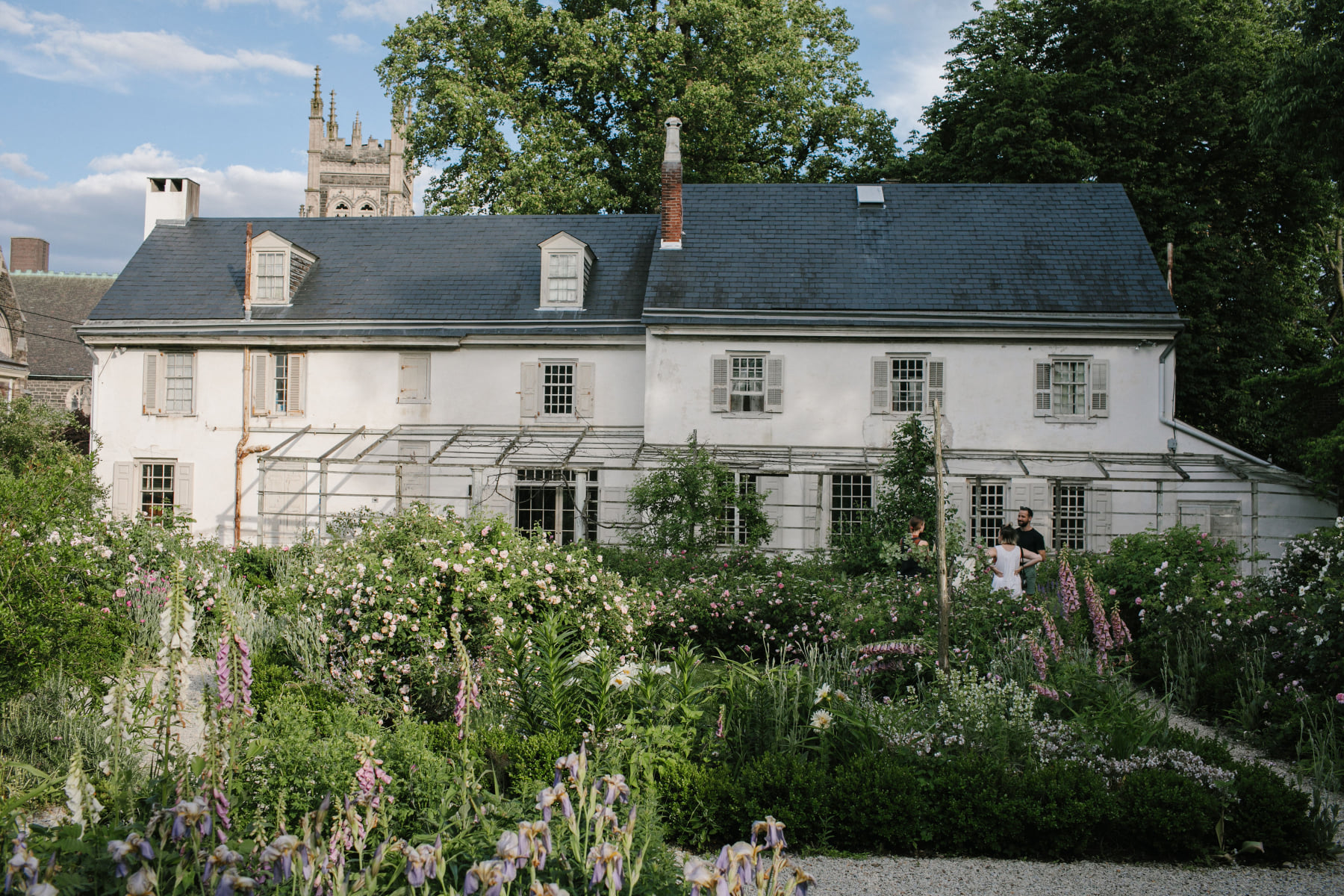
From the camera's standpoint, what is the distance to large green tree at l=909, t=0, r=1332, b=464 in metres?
22.2

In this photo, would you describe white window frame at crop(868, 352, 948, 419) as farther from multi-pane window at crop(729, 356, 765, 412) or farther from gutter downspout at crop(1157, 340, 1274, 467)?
gutter downspout at crop(1157, 340, 1274, 467)

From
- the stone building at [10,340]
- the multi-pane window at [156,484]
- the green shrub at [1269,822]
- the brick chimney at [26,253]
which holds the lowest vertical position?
the green shrub at [1269,822]

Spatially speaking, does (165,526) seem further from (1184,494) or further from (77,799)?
(1184,494)

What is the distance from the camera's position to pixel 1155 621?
29.1 ft

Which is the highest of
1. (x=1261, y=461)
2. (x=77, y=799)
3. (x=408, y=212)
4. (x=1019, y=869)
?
(x=408, y=212)

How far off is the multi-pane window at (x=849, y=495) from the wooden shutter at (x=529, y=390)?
21.6ft

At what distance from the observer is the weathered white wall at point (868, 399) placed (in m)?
18.2

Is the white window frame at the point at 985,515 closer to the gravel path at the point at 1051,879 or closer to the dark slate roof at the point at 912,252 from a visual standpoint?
the dark slate roof at the point at 912,252

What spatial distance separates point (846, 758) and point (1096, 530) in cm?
1439

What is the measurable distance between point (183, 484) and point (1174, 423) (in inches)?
825

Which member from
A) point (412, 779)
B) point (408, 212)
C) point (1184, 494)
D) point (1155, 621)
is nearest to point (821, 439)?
point (1184, 494)

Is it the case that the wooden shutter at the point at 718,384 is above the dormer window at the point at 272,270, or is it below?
below

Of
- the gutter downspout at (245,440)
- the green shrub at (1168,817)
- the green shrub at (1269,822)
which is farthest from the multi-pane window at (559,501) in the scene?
the green shrub at (1269,822)

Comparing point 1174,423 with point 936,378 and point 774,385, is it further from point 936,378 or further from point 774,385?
point 774,385
